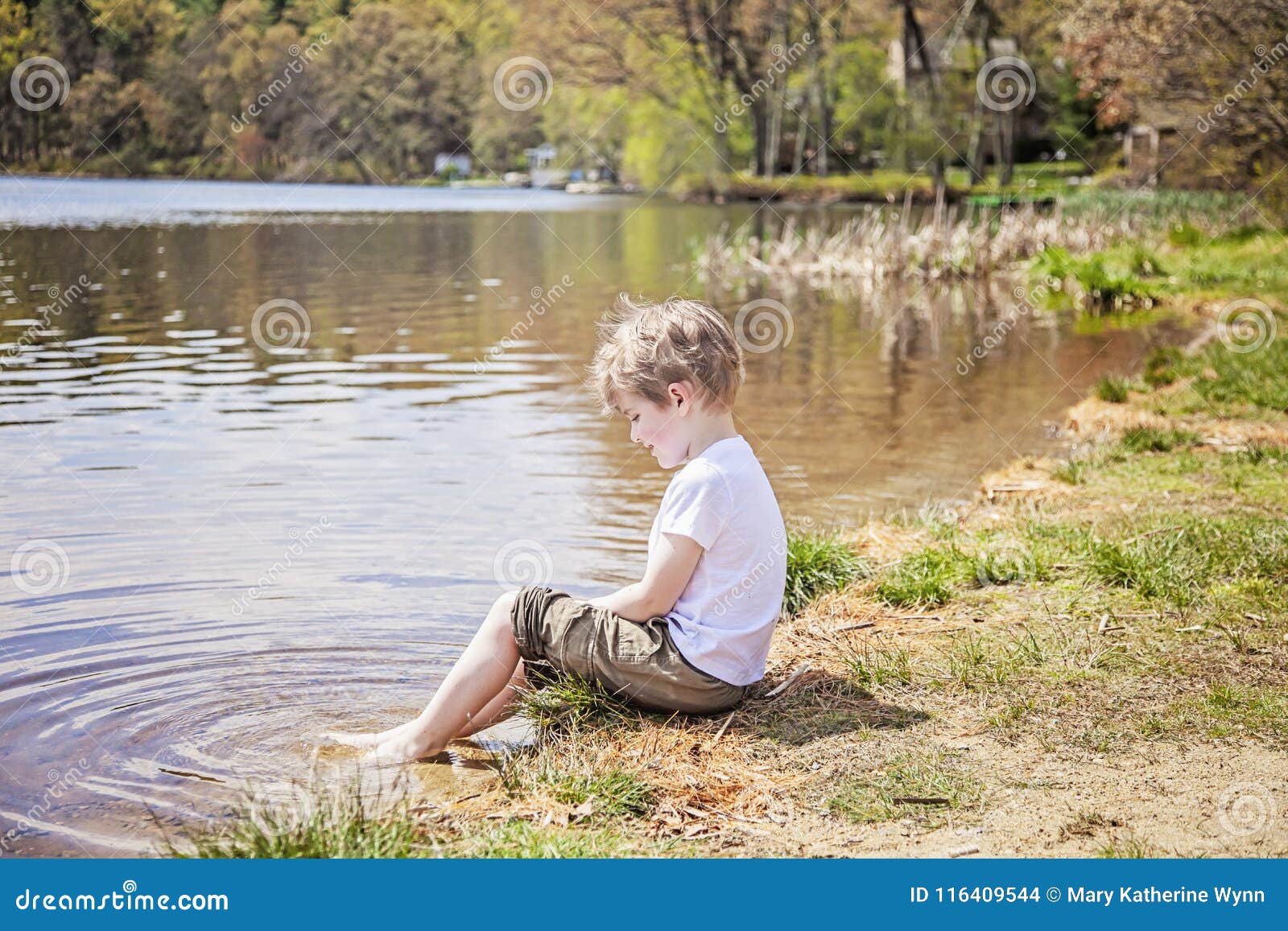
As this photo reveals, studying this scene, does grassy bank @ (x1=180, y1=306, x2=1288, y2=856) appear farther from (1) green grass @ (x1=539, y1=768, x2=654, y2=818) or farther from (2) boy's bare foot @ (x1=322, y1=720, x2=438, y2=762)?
(2) boy's bare foot @ (x1=322, y1=720, x2=438, y2=762)

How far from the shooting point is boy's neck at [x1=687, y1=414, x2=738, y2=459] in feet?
13.1

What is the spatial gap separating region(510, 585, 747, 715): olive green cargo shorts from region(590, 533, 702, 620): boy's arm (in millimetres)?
53

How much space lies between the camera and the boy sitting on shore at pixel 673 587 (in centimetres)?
391

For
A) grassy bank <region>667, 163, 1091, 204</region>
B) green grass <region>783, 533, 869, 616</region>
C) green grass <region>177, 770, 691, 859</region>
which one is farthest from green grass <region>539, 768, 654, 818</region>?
grassy bank <region>667, 163, 1091, 204</region>

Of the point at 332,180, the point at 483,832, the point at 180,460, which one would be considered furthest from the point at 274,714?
the point at 332,180

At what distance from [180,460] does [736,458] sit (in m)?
5.94

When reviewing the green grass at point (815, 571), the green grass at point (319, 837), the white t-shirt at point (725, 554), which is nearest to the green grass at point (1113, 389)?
the green grass at point (815, 571)

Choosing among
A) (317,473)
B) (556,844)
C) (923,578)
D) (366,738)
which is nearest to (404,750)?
(366,738)

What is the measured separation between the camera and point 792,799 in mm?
3504

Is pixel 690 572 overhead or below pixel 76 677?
overhead

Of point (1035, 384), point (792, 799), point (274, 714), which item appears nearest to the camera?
point (792, 799)

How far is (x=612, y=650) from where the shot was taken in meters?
3.99

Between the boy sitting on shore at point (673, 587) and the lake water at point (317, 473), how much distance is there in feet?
2.56

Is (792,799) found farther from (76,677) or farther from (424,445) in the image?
(424,445)
